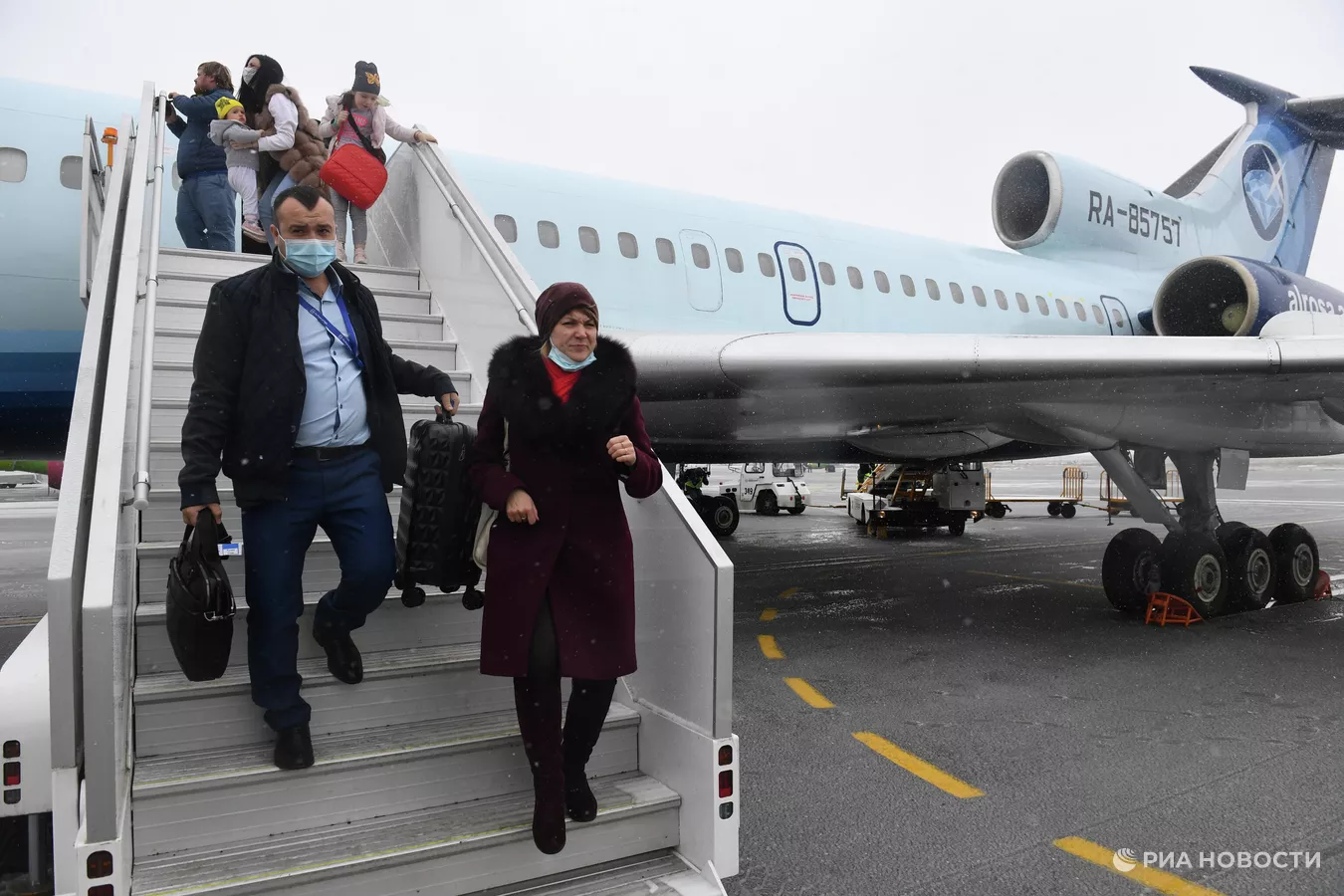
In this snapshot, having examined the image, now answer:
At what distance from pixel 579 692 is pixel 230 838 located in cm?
110

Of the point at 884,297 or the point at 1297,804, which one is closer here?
the point at 1297,804

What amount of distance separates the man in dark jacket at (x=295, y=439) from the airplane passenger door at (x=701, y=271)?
5.00m

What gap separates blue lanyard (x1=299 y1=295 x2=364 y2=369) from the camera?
10.3ft

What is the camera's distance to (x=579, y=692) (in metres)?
2.99

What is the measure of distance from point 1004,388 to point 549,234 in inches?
143

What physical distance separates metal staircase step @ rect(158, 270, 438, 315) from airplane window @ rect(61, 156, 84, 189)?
1.42 metres

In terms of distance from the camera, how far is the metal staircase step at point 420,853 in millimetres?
2633

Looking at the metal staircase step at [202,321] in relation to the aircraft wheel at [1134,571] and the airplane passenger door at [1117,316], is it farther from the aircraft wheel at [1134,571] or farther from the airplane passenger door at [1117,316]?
the airplane passenger door at [1117,316]

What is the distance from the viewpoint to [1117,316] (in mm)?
12992

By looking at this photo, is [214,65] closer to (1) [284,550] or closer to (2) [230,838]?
(1) [284,550]

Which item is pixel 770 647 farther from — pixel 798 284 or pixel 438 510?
pixel 438 510

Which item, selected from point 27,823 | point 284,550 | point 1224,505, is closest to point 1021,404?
point 284,550

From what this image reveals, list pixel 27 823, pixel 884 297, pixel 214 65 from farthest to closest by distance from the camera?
pixel 884 297, pixel 214 65, pixel 27 823

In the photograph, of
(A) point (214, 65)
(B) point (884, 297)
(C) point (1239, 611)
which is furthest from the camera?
(B) point (884, 297)
